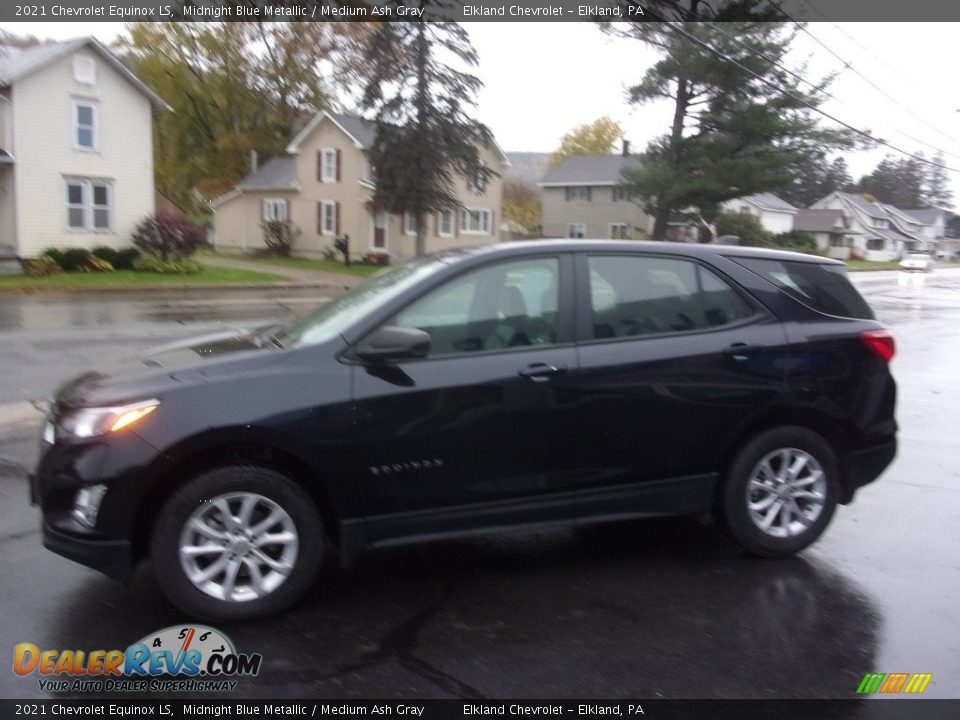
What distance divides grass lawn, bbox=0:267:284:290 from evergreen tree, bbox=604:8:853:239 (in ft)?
60.9

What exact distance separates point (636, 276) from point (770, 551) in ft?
5.74

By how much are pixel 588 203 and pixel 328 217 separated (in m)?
21.4

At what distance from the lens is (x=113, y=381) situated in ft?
13.3

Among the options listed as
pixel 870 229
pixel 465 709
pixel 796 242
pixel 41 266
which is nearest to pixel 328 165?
pixel 41 266

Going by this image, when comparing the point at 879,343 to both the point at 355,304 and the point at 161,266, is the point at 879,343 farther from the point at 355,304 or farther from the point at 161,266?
the point at 161,266

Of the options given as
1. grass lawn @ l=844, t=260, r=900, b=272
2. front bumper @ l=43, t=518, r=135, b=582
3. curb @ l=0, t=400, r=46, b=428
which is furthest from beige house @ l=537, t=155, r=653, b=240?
front bumper @ l=43, t=518, r=135, b=582

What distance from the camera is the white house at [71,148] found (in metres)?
26.6

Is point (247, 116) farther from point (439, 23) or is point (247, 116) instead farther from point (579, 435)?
point (579, 435)

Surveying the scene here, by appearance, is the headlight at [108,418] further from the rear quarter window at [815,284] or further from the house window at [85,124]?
the house window at [85,124]

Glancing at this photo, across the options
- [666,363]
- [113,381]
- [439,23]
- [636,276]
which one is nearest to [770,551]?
[666,363]

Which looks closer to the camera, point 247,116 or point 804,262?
point 804,262

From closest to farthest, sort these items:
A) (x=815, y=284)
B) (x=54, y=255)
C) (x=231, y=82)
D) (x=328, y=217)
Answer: (x=815, y=284) → (x=54, y=255) → (x=328, y=217) → (x=231, y=82)

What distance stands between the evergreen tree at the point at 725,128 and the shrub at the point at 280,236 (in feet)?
54.7

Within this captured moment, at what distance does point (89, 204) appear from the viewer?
28141mm
